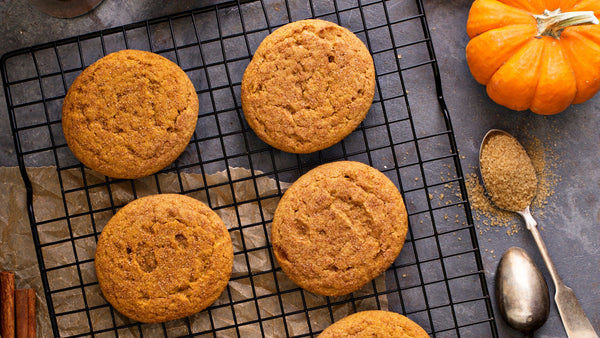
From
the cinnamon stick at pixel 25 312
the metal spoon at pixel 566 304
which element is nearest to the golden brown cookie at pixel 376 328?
the metal spoon at pixel 566 304

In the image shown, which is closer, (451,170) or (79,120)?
(79,120)

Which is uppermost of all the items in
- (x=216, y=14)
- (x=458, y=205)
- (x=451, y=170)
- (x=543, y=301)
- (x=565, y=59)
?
(x=216, y=14)

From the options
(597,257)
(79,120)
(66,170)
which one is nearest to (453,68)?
(597,257)

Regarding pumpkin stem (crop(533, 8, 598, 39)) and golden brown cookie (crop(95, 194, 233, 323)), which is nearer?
pumpkin stem (crop(533, 8, 598, 39))

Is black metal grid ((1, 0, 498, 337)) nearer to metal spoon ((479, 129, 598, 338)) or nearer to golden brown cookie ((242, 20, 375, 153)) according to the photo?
golden brown cookie ((242, 20, 375, 153))

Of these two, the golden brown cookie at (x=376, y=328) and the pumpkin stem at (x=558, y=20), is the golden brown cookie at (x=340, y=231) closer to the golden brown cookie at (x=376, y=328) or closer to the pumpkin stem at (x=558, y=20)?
the golden brown cookie at (x=376, y=328)

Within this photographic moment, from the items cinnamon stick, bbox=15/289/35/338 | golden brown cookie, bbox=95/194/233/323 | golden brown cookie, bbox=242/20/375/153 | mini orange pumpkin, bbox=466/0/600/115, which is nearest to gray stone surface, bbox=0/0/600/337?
mini orange pumpkin, bbox=466/0/600/115

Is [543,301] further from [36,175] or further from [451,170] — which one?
[36,175]
